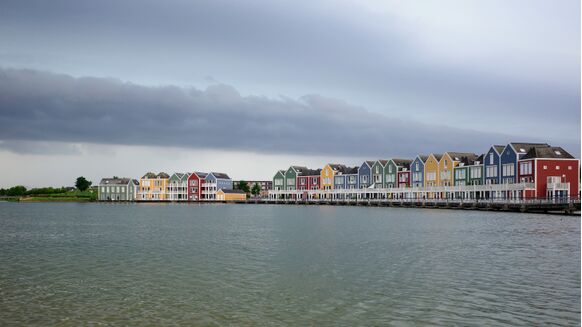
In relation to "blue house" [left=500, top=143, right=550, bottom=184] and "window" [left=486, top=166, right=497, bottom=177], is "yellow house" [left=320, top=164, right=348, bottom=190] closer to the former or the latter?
"window" [left=486, top=166, right=497, bottom=177]

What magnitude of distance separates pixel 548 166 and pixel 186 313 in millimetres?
84921

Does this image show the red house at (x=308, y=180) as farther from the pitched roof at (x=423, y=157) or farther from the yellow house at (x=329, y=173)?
the pitched roof at (x=423, y=157)

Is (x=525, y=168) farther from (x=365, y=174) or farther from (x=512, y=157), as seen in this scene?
(x=365, y=174)

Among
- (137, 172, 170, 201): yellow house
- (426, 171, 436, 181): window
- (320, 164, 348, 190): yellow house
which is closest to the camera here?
(426, 171, 436, 181): window

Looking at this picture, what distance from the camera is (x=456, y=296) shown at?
18.5 m

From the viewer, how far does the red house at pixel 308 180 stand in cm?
16288

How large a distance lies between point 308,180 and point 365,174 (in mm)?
24162

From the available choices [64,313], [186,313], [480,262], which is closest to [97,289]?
[64,313]

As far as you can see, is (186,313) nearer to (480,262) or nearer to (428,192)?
(480,262)

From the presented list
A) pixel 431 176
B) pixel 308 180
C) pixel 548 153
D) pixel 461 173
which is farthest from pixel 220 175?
pixel 548 153

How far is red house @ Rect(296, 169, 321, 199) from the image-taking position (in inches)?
6412

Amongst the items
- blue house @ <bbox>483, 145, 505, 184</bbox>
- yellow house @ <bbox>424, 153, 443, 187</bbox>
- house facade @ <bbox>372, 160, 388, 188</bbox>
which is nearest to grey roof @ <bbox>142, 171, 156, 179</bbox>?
house facade @ <bbox>372, 160, 388, 188</bbox>

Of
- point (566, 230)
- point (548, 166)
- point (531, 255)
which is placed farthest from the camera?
point (548, 166)

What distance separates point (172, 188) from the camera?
188625mm
